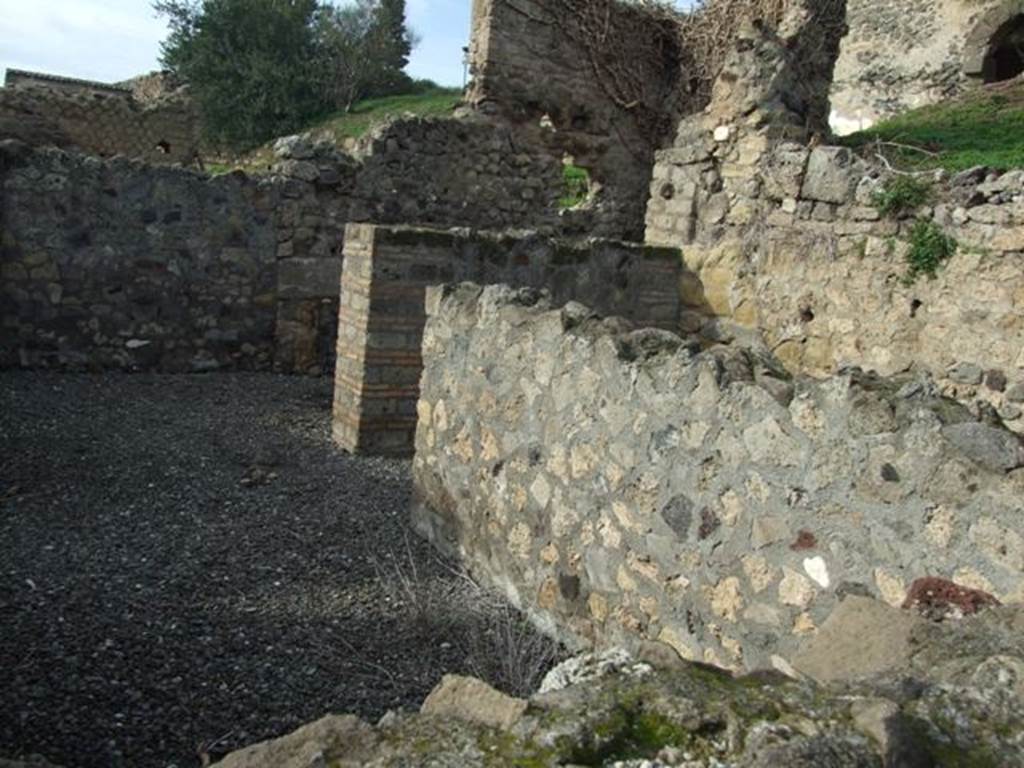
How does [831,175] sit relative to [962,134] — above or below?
below

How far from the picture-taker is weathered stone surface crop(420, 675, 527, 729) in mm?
1708

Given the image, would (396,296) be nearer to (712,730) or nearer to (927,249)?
(927,249)

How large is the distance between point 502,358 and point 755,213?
4.38 meters

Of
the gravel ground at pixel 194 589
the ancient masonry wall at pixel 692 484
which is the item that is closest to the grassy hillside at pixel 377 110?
the gravel ground at pixel 194 589

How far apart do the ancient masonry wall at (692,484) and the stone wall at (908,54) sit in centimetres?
1813

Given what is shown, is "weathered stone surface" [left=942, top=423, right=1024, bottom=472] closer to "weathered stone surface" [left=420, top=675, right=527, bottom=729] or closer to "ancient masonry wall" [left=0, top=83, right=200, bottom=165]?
"weathered stone surface" [left=420, top=675, right=527, bottom=729]

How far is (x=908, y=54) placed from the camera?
2188 centimetres

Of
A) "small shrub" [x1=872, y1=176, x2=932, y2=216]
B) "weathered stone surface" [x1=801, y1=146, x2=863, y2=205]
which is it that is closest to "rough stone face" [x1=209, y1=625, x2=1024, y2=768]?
"small shrub" [x1=872, y1=176, x2=932, y2=216]

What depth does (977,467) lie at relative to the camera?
2.53 metres

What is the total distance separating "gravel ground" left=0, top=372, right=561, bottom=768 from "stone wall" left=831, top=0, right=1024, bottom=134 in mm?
17889

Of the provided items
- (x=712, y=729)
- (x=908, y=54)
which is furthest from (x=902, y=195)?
(x=908, y=54)

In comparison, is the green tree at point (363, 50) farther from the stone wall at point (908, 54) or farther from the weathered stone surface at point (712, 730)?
the weathered stone surface at point (712, 730)

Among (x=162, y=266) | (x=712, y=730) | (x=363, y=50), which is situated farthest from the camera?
(x=363, y=50)

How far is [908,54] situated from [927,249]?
1784 centimetres
